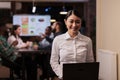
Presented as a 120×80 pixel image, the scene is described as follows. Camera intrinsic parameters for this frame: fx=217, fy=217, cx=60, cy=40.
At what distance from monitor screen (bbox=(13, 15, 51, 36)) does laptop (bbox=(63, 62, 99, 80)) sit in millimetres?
3524

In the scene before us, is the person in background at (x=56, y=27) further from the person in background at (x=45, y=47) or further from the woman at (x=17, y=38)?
the woman at (x=17, y=38)

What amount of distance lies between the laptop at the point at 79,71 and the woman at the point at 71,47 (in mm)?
133

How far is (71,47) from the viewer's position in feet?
6.92

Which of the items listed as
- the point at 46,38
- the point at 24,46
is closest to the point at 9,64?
the point at 24,46

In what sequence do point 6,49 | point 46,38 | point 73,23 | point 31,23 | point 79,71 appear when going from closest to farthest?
point 79,71 → point 73,23 → point 6,49 → point 31,23 → point 46,38

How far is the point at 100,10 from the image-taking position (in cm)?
416

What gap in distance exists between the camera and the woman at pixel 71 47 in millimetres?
2078

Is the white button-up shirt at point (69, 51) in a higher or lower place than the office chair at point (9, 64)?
higher

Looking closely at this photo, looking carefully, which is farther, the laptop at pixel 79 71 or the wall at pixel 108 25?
the wall at pixel 108 25

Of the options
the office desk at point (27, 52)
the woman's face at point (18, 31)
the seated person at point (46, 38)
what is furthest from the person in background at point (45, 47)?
the woman's face at point (18, 31)

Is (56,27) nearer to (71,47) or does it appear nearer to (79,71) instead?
(71,47)

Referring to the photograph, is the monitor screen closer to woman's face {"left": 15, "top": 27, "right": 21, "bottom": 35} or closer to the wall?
woman's face {"left": 15, "top": 27, "right": 21, "bottom": 35}

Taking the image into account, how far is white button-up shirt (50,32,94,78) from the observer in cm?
208

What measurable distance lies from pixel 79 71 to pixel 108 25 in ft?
6.53
